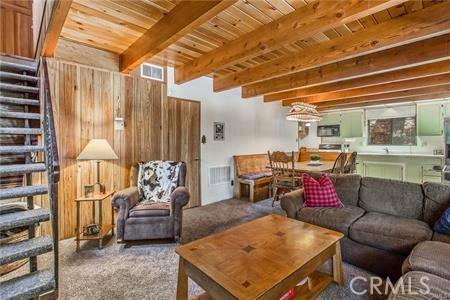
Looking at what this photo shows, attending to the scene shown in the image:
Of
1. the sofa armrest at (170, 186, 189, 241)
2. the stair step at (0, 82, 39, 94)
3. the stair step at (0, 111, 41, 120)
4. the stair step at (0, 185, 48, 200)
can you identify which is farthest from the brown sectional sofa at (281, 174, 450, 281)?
the stair step at (0, 82, 39, 94)

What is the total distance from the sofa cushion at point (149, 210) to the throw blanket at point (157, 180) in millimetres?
274

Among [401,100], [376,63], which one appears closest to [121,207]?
[376,63]

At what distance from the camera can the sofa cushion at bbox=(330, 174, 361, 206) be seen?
2.72 meters

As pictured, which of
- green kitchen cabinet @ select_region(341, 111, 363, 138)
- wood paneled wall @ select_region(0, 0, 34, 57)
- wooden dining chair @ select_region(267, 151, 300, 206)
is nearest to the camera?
wood paneled wall @ select_region(0, 0, 34, 57)

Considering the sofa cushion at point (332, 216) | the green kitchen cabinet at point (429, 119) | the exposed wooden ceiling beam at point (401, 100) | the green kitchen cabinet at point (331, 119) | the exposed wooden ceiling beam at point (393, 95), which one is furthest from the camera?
the green kitchen cabinet at point (331, 119)

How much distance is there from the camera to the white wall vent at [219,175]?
15.2 ft

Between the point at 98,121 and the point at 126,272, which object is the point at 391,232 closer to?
the point at 126,272

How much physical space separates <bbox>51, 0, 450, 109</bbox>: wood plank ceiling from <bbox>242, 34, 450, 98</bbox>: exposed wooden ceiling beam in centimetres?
1

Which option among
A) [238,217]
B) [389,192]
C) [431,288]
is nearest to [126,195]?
[238,217]

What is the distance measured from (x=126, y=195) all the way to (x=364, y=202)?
275cm

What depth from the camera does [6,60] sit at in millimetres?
2936

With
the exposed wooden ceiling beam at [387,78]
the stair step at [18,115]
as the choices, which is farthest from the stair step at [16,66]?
the exposed wooden ceiling beam at [387,78]

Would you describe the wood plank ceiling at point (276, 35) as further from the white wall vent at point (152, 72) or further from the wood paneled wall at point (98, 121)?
the wood paneled wall at point (98, 121)

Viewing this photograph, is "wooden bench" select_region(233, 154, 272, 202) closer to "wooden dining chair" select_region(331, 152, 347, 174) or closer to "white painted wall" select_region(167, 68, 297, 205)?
"white painted wall" select_region(167, 68, 297, 205)
